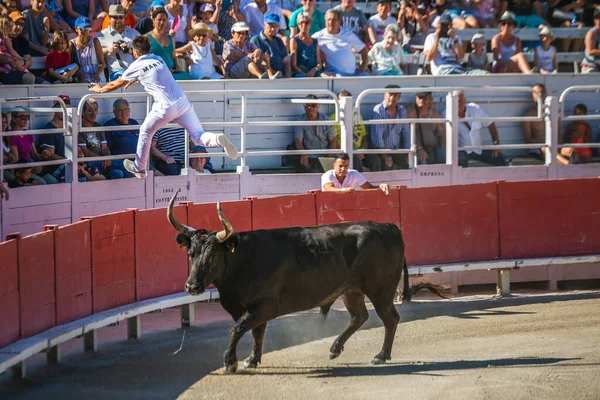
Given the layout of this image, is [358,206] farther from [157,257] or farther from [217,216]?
[157,257]

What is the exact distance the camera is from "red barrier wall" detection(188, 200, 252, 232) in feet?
37.9

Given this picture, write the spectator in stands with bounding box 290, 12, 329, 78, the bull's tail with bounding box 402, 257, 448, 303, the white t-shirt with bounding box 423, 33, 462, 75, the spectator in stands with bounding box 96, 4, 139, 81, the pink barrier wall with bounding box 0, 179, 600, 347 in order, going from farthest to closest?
A: the white t-shirt with bounding box 423, 33, 462, 75 < the spectator in stands with bounding box 290, 12, 329, 78 < the spectator in stands with bounding box 96, 4, 139, 81 < the bull's tail with bounding box 402, 257, 448, 303 < the pink barrier wall with bounding box 0, 179, 600, 347

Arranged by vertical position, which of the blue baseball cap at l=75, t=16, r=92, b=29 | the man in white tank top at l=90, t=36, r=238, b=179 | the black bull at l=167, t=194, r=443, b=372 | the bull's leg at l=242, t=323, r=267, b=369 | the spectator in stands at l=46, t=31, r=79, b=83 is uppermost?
the blue baseball cap at l=75, t=16, r=92, b=29

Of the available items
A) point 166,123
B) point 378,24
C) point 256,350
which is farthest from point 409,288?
point 378,24

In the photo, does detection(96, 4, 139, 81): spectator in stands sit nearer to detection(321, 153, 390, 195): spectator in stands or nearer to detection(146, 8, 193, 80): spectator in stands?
detection(146, 8, 193, 80): spectator in stands

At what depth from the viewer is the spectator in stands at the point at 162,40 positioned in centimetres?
1359

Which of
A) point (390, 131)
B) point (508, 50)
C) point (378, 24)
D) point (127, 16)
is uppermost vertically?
point (378, 24)

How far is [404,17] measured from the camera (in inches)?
672

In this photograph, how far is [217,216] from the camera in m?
11.7

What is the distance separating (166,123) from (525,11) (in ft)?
29.9

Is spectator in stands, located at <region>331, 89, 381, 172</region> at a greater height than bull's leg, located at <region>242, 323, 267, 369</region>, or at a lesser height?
greater

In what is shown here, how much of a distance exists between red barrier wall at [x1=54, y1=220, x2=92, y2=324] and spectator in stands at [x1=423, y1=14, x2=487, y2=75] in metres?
7.49

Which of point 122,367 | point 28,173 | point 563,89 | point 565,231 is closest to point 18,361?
point 122,367

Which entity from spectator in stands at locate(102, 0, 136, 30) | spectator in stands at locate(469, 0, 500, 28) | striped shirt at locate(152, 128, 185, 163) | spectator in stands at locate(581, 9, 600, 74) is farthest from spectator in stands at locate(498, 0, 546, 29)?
striped shirt at locate(152, 128, 185, 163)
